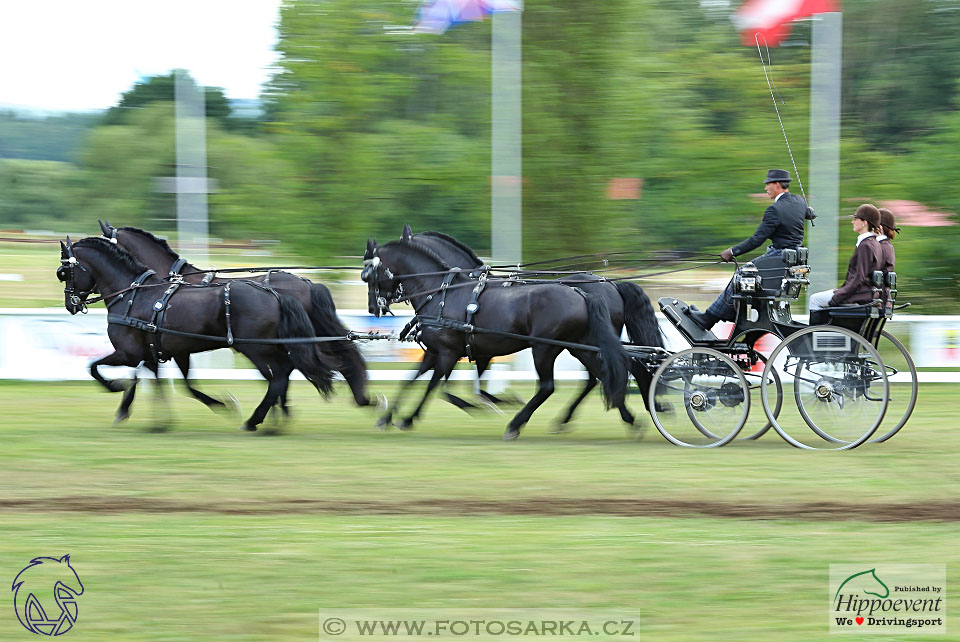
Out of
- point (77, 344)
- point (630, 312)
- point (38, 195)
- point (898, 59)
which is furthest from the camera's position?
point (38, 195)

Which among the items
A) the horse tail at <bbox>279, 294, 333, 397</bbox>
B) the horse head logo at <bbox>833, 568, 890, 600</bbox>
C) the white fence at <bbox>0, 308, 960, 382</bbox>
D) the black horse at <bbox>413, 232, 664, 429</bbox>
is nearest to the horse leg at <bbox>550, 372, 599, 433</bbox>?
the black horse at <bbox>413, 232, 664, 429</bbox>

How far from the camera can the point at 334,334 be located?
9.86 m

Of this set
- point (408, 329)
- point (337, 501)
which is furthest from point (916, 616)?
point (408, 329)

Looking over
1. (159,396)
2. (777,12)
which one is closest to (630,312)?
(159,396)

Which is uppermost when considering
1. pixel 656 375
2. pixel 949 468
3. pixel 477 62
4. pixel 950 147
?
pixel 477 62

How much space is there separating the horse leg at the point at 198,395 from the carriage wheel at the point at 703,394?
4.10m

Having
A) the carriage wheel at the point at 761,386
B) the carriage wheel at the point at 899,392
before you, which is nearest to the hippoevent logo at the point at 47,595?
the carriage wheel at the point at 761,386

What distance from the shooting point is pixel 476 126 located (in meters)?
16.4

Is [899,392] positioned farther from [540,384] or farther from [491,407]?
[491,407]

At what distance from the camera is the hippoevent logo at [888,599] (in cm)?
441

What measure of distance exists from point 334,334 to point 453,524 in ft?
13.4

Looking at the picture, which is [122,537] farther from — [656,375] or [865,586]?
[656,375]

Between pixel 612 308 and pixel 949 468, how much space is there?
2.93 m

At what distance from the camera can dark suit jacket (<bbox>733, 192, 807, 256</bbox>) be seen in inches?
327
